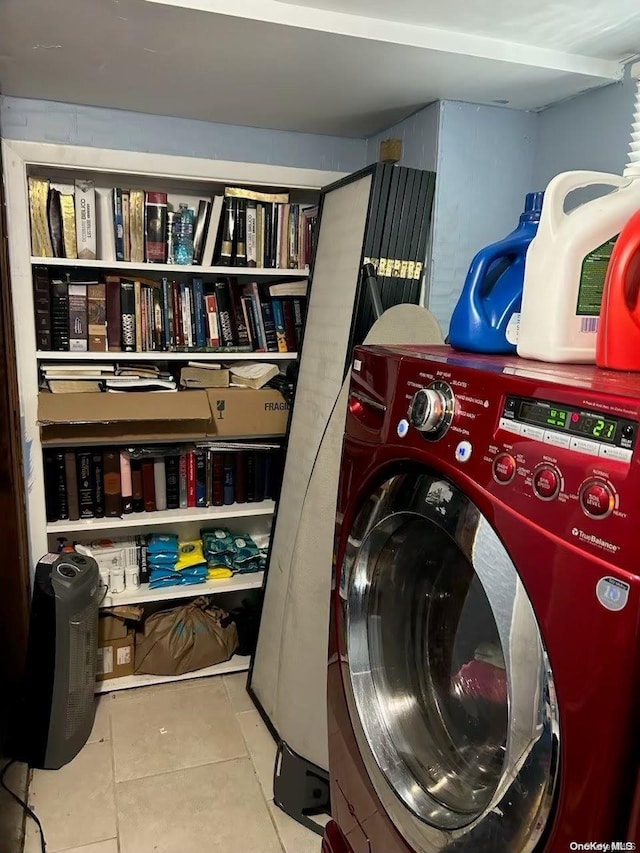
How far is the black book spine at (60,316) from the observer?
2014 millimetres

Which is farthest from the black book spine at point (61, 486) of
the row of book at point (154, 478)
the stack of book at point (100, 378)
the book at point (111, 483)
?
the stack of book at point (100, 378)

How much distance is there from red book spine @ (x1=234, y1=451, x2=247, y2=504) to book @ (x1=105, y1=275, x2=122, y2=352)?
1.96 ft

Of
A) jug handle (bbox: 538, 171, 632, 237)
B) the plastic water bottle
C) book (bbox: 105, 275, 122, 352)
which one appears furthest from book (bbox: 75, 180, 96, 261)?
jug handle (bbox: 538, 171, 632, 237)

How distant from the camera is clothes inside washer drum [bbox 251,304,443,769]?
168cm

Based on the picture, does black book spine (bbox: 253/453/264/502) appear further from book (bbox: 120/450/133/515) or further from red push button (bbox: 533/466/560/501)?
red push button (bbox: 533/466/560/501)

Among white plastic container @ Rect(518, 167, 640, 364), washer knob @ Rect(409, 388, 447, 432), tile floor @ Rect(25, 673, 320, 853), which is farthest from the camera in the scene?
tile floor @ Rect(25, 673, 320, 853)

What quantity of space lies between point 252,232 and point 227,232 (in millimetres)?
90

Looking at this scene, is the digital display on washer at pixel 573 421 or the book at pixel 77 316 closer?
the digital display on washer at pixel 573 421

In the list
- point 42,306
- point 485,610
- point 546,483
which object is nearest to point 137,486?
point 42,306

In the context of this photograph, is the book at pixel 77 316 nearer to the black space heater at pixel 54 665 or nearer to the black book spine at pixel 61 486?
the black book spine at pixel 61 486

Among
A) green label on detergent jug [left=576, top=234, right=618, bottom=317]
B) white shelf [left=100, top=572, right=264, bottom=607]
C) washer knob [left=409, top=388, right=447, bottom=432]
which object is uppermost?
green label on detergent jug [left=576, top=234, right=618, bottom=317]

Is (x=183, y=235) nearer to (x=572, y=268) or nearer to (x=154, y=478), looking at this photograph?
(x=154, y=478)

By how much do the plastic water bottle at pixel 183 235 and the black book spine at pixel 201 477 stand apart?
0.69m

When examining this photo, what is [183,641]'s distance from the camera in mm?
2270
